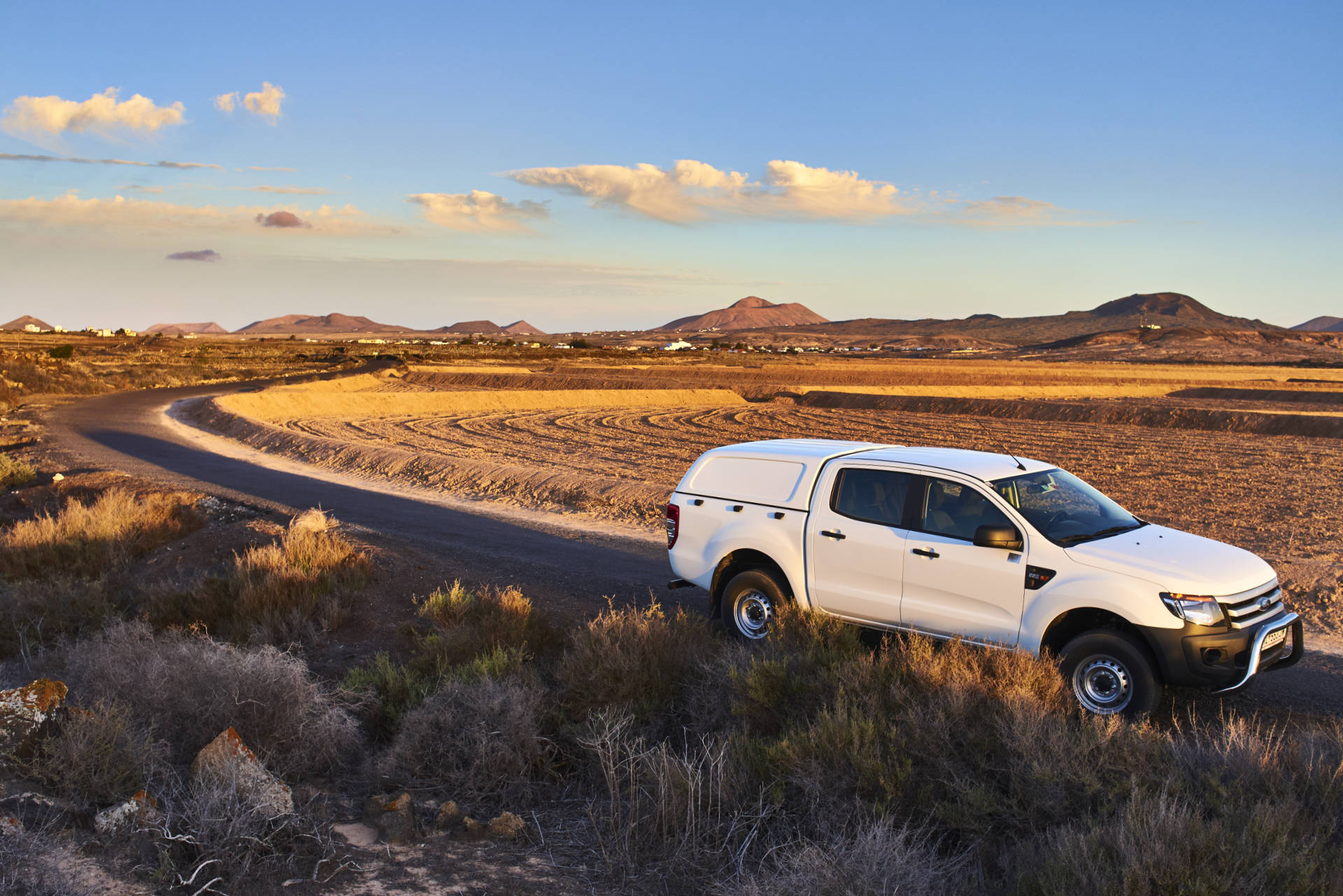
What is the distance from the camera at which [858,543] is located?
7742 millimetres

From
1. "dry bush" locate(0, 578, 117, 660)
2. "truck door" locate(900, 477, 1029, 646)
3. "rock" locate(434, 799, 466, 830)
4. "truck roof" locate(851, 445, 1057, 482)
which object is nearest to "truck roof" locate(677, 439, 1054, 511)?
"truck roof" locate(851, 445, 1057, 482)

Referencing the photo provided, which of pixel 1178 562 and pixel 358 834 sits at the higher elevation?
pixel 1178 562

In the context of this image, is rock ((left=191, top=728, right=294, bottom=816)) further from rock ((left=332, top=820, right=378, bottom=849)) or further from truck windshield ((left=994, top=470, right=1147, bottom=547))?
truck windshield ((left=994, top=470, right=1147, bottom=547))

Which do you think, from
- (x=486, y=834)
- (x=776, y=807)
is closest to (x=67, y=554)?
(x=486, y=834)

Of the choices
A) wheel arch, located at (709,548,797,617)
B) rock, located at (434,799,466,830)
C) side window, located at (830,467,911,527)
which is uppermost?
side window, located at (830,467,911,527)

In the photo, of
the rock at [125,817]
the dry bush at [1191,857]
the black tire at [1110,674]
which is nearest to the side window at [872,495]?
the black tire at [1110,674]

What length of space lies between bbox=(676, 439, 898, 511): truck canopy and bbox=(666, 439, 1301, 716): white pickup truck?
0.02m

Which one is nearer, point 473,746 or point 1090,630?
point 1090,630

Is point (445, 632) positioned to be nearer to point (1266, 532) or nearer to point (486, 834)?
point (486, 834)

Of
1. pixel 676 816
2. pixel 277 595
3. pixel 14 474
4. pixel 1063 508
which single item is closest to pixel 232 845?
pixel 676 816

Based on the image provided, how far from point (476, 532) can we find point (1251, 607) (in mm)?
11805

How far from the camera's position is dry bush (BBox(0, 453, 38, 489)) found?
20.6 metres

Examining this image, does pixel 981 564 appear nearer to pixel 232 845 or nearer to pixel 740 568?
pixel 740 568

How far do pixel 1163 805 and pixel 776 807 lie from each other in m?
2.11
